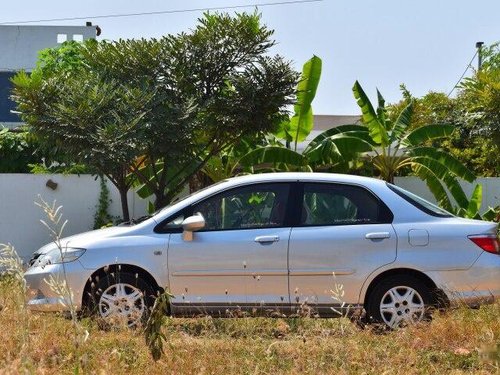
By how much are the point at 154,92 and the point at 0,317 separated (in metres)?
5.79

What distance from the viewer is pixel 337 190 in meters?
8.07

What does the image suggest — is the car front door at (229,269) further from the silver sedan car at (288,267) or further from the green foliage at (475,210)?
the green foliage at (475,210)

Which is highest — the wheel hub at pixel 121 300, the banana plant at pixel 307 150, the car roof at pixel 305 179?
the banana plant at pixel 307 150

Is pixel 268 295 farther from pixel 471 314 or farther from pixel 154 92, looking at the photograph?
pixel 154 92

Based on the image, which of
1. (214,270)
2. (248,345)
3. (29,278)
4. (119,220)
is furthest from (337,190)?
(119,220)

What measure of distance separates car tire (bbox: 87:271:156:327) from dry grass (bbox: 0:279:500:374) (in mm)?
402

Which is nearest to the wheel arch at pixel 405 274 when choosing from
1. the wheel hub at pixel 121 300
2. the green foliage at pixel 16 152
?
the wheel hub at pixel 121 300

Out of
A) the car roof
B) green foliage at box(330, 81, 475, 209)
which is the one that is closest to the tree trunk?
green foliage at box(330, 81, 475, 209)

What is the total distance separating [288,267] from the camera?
768cm

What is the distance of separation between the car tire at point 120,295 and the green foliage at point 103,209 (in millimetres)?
6411

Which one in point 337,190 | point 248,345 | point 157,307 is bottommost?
point 248,345

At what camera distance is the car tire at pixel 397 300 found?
7.59 metres

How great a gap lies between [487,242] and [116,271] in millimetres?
3743

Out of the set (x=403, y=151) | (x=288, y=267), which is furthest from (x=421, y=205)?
(x=403, y=151)
